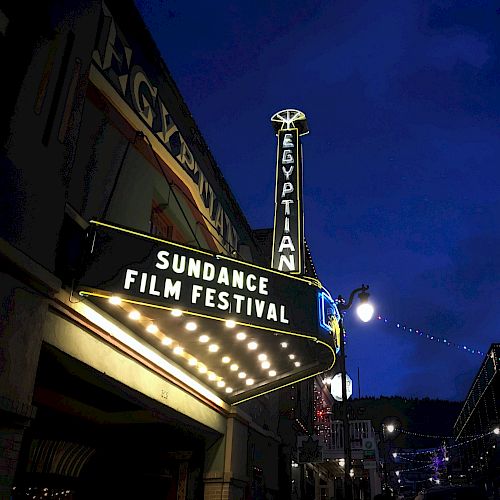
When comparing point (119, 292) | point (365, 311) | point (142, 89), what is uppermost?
point (142, 89)

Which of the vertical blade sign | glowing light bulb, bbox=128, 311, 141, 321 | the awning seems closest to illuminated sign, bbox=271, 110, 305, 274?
the vertical blade sign

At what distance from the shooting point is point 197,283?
7.85 meters

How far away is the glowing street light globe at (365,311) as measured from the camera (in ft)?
46.4

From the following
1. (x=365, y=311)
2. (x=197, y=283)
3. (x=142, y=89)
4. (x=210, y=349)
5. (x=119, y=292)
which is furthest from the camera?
(x=365, y=311)

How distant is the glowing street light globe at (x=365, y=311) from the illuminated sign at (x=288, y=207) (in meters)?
2.82

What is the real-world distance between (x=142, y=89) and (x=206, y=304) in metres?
4.29

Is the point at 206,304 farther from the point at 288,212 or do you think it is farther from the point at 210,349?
the point at 288,212

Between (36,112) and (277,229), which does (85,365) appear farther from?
(277,229)

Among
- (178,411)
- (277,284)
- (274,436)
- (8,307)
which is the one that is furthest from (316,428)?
(8,307)

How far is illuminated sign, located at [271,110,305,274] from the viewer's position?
12547 millimetres

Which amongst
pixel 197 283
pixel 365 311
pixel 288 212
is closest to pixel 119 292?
pixel 197 283

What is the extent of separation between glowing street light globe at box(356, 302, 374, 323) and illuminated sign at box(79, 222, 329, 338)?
515 centimetres

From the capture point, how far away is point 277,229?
12945 millimetres

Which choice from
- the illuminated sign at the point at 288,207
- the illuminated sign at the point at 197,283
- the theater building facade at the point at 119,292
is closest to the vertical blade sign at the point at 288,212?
the illuminated sign at the point at 288,207
